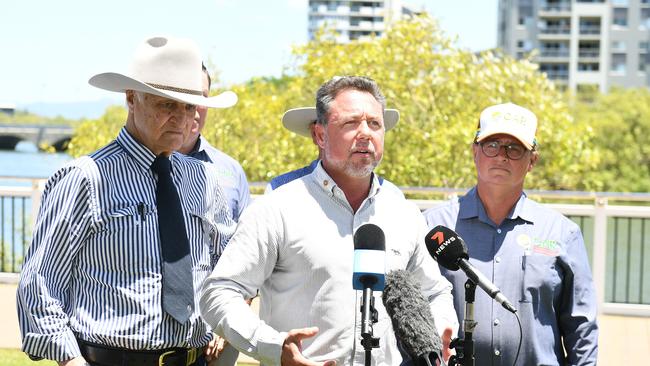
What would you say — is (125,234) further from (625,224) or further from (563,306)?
(625,224)

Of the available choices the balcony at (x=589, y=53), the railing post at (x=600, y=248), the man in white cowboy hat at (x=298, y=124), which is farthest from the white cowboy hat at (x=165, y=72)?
the balcony at (x=589, y=53)

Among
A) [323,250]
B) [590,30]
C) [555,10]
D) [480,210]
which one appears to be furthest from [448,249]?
[555,10]

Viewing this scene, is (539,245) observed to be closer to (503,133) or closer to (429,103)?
(503,133)

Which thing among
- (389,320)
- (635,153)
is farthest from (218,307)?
(635,153)

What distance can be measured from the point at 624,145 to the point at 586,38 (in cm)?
7668

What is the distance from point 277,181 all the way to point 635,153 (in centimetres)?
4524

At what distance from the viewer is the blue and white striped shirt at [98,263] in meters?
3.73

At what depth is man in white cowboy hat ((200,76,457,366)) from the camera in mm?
3678

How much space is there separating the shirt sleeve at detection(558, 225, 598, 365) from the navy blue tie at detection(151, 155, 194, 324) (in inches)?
64.6

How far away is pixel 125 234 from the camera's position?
386 cm

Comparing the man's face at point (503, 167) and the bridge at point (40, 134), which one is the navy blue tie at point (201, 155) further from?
the bridge at point (40, 134)

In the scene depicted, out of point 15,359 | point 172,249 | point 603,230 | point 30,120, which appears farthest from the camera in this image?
point 30,120

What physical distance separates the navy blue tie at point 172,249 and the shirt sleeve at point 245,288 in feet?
0.81

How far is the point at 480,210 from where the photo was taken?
4.63 metres
